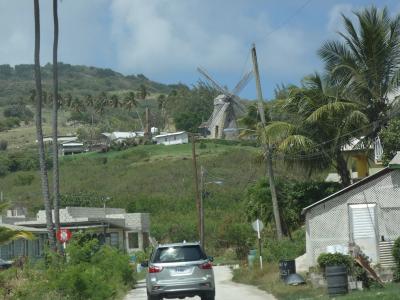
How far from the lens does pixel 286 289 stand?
27.0 metres

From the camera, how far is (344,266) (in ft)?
76.5

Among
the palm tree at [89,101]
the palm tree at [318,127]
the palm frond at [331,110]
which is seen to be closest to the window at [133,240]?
the palm tree at [318,127]

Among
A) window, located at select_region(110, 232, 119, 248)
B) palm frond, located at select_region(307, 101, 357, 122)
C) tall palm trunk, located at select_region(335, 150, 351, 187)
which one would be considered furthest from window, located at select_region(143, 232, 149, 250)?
palm frond, located at select_region(307, 101, 357, 122)

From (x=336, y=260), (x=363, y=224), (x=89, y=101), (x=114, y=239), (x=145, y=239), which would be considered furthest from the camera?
(x=89, y=101)

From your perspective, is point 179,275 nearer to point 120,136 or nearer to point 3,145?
point 120,136

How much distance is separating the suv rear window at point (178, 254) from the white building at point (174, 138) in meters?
106

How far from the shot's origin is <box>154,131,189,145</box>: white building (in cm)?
12975

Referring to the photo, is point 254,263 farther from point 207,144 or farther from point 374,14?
point 207,144

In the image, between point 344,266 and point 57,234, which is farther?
point 57,234

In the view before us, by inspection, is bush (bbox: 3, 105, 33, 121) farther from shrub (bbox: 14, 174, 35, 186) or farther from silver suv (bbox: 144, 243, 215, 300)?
silver suv (bbox: 144, 243, 215, 300)

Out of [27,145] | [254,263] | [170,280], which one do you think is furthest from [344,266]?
[27,145]

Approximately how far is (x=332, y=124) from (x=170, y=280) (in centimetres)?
1658

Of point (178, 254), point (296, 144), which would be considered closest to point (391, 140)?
point (296, 144)

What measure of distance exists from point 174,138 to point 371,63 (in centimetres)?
9729
